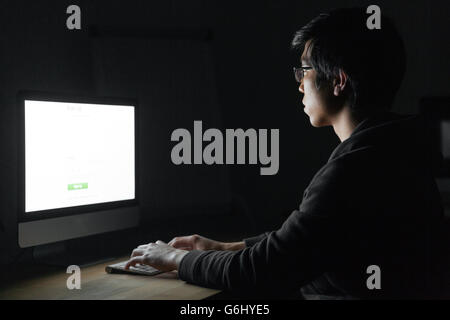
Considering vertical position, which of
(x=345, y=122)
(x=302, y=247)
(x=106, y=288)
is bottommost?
(x=106, y=288)

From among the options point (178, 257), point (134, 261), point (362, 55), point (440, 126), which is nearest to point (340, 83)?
point (362, 55)

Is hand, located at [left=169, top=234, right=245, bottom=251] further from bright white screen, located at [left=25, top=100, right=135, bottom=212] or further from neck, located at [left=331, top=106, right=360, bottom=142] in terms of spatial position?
neck, located at [left=331, top=106, right=360, bottom=142]

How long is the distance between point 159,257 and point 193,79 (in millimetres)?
1184

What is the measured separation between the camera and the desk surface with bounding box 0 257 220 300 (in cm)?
127

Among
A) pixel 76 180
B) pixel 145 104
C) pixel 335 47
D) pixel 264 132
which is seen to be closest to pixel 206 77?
pixel 145 104

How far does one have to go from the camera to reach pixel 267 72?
2984 mm

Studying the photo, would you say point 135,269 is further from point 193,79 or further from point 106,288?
point 193,79

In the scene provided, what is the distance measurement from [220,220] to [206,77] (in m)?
0.64

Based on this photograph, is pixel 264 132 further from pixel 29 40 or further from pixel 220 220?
pixel 29 40

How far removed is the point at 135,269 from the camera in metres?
1.48

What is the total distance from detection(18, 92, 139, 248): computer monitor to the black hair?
74cm

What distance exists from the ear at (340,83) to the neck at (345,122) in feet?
0.14

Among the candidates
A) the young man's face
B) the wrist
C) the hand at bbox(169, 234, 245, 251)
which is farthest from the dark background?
the young man's face

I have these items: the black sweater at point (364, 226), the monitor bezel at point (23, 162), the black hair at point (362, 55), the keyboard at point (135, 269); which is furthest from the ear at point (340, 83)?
the monitor bezel at point (23, 162)
